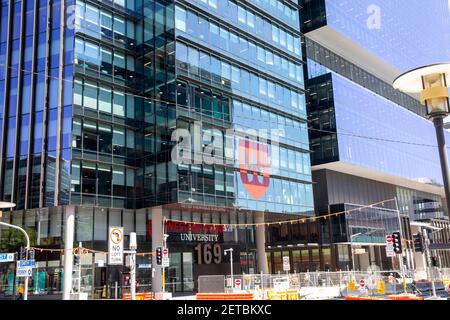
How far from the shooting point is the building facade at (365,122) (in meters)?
67.0

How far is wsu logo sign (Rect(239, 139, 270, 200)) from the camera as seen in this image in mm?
46094

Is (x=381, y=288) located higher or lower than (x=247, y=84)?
lower

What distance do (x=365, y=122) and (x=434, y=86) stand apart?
6445 centimetres

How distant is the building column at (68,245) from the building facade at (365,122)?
38.5 meters

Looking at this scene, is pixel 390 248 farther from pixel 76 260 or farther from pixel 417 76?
pixel 417 76

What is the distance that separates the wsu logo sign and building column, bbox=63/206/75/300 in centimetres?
1583

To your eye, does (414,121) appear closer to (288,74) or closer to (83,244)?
(288,74)

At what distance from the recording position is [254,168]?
47125 mm

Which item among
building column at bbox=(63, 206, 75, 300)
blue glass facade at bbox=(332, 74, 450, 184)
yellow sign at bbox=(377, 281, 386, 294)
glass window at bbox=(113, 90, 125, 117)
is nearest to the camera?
building column at bbox=(63, 206, 75, 300)

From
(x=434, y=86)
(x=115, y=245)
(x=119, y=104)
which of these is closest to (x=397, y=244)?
(x=115, y=245)

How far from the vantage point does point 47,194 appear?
3700 centimetres

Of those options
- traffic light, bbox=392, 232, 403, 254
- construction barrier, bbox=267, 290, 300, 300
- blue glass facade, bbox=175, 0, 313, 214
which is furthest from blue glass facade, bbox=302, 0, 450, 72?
construction barrier, bbox=267, 290, 300, 300

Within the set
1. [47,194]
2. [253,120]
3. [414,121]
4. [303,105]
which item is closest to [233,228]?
[253,120]

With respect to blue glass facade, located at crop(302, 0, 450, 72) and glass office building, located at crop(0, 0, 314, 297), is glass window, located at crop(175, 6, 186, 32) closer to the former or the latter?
glass office building, located at crop(0, 0, 314, 297)
